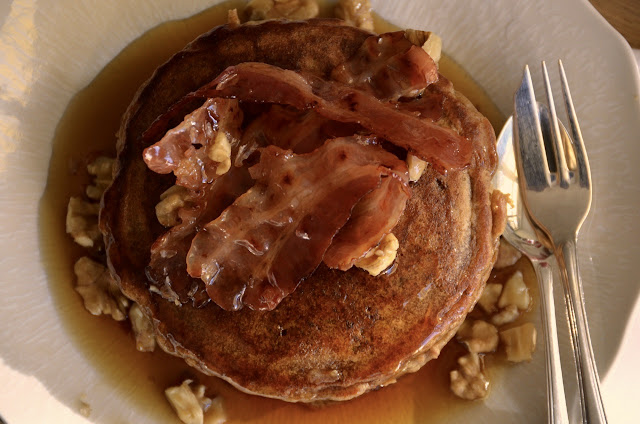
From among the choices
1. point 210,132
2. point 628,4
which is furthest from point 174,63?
point 628,4

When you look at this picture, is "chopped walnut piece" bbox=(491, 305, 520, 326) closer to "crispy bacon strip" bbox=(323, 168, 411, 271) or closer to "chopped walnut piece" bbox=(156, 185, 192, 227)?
"crispy bacon strip" bbox=(323, 168, 411, 271)

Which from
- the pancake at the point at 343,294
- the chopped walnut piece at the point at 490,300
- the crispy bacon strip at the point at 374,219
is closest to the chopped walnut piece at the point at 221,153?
the pancake at the point at 343,294

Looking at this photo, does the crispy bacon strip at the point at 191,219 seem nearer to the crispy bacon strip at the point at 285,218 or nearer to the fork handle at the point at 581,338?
the crispy bacon strip at the point at 285,218

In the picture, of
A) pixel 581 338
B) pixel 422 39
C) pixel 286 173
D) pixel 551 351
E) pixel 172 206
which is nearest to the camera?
pixel 286 173

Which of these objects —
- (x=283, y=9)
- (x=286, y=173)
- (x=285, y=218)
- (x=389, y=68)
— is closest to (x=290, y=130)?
(x=286, y=173)

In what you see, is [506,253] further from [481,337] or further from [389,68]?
[389,68]
